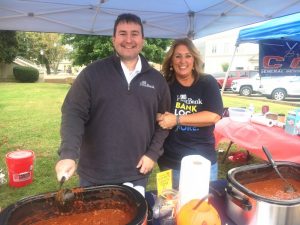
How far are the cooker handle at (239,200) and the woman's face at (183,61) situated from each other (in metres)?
0.97

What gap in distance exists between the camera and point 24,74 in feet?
74.6

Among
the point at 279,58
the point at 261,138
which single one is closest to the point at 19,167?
the point at 261,138

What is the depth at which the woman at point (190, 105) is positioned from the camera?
1.95m

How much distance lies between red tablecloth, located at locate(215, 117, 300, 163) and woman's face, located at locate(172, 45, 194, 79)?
5.07 feet

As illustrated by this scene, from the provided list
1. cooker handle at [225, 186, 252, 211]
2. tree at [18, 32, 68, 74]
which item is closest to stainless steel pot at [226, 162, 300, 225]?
cooker handle at [225, 186, 252, 211]

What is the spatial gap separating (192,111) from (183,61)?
1.18 ft

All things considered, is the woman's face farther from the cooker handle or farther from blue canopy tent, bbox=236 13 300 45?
blue canopy tent, bbox=236 13 300 45

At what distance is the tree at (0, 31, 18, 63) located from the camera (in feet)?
68.1

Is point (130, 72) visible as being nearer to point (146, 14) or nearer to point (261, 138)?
point (261, 138)

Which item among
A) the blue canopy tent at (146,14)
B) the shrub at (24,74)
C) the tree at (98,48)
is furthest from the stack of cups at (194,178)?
the shrub at (24,74)

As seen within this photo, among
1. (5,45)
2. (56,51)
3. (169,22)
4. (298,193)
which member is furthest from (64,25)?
(56,51)

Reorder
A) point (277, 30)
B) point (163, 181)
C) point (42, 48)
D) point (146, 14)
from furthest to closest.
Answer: point (42, 48), point (277, 30), point (146, 14), point (163, 181)

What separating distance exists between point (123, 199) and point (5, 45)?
23199 mm

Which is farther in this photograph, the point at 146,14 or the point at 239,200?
the point at 146,14
